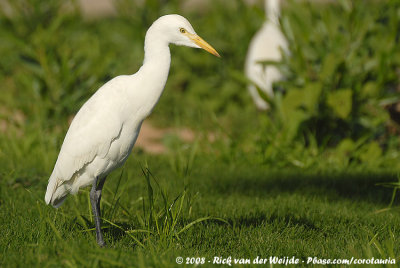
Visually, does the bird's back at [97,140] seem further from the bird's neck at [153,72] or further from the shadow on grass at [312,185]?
the shadow on grass at [312,185]

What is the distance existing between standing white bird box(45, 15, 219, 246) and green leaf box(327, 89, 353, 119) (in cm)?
225

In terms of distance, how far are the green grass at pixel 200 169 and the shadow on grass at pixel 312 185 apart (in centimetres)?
2

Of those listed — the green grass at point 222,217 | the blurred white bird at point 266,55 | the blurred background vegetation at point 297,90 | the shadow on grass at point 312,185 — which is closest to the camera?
the green grass at point 222,217

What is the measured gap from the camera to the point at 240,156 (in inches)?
206

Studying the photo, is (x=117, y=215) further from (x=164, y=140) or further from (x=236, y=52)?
(x=236, y=52)

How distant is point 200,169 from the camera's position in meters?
4.86

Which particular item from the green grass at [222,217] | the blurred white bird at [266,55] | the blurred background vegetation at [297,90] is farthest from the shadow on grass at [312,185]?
the blurred white bird at [266,55]

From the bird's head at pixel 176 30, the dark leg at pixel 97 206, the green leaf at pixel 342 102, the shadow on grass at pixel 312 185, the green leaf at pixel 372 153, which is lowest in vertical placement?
the shadow on grass at pixel 312 185

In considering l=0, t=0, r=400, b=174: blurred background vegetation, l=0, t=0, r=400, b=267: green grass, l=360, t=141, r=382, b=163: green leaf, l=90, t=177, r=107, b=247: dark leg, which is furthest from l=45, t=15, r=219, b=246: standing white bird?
l=360, t=141, r=382, b=163: green leaf

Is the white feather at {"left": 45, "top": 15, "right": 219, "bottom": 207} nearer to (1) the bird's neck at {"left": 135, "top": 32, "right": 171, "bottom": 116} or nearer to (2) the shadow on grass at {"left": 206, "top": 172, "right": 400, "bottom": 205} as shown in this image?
(1) the bird's neck at {"left": 135, "top": 32, "right": 171, "bottom": 116}

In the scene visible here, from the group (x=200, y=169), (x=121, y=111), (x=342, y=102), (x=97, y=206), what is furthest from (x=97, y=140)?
(x=342, y=102)

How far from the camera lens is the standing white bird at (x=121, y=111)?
2945 mm

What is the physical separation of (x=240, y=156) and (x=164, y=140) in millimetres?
1153

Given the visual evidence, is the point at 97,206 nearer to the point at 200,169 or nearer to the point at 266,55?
the point at 200,169
